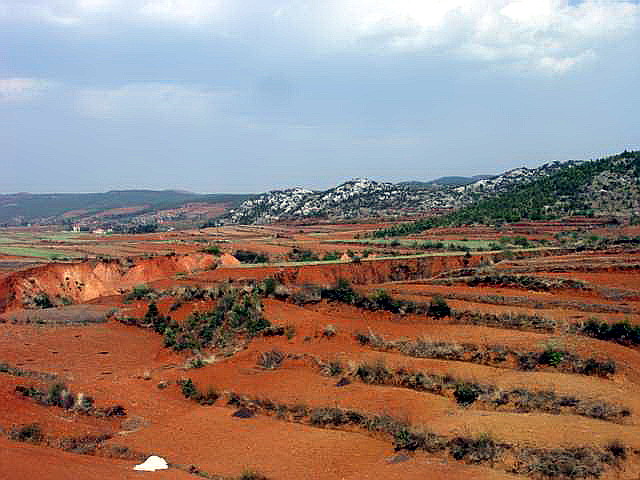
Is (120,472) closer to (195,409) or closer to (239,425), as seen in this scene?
(239,425)

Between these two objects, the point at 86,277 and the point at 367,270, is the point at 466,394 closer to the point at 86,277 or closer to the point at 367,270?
the point at 367,270

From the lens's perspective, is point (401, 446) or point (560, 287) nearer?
point (401, 446)

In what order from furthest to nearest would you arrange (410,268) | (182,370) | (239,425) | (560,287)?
(410,268)
(560,287)
(182,370)
(239,425)

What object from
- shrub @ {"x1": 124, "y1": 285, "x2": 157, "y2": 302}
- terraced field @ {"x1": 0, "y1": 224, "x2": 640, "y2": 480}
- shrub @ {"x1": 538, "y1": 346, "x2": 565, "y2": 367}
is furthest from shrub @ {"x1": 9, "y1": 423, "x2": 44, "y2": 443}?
shrub @ {"x1": 124, "y1": 285, "x2": 157, "y2": 302}

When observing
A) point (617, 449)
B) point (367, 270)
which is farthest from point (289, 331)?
point (367, 270)

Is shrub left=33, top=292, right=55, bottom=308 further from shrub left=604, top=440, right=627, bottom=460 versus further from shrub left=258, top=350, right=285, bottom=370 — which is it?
shrub left=604, top=440, right=627, bottom=460

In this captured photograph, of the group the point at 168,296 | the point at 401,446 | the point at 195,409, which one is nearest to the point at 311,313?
the point at 195,409

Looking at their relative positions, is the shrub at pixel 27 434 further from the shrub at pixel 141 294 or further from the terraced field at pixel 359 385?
the shrub at pixel 141 294
